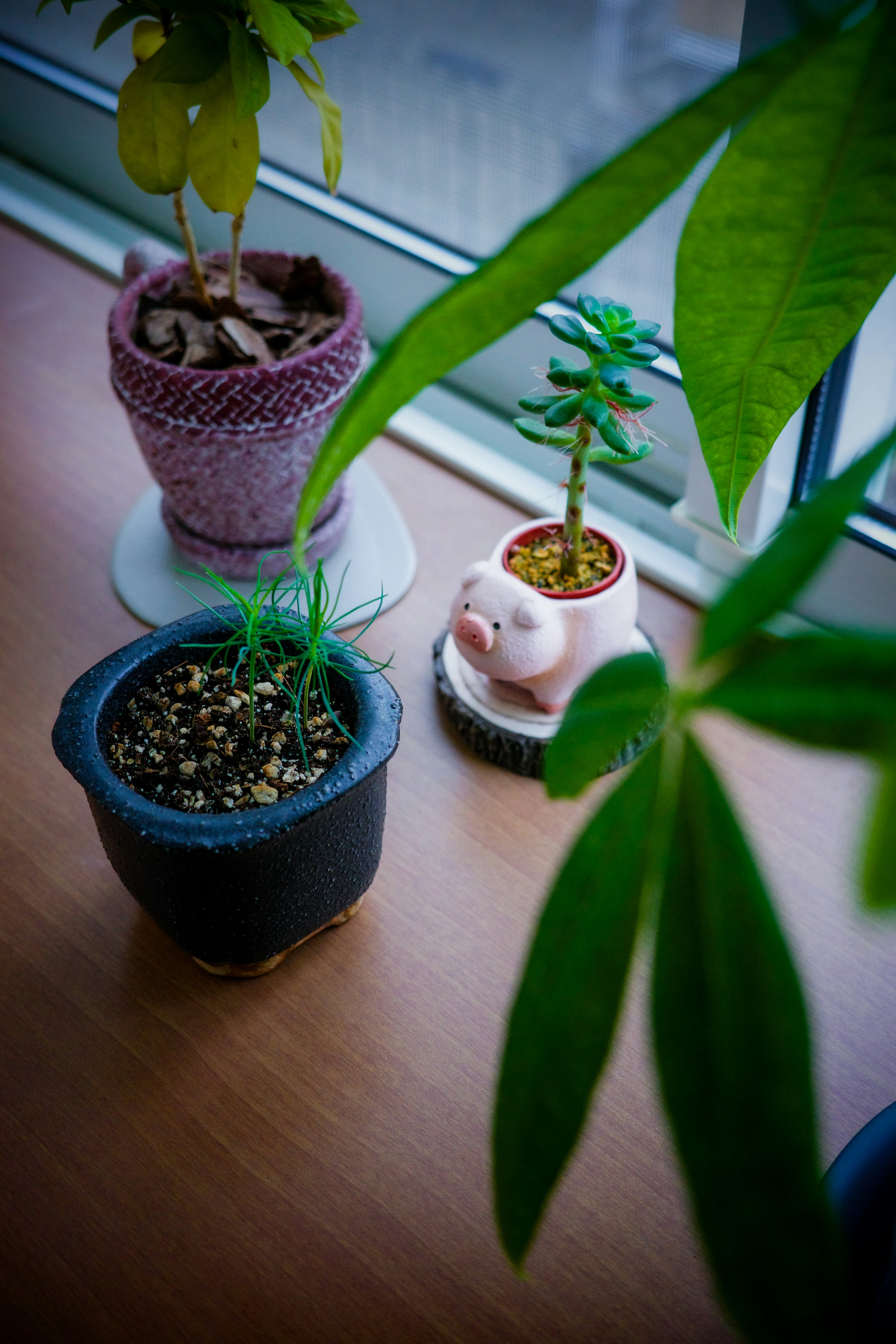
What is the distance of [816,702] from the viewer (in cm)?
28

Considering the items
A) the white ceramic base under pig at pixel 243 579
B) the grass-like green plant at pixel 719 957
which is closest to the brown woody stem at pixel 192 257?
the white ceramic base under pig at pixel 243 579

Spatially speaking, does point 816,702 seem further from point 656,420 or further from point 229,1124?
point 656,420

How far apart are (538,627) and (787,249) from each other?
16.2 inches

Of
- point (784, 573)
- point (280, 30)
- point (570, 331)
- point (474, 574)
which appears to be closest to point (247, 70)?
point (280, 30)

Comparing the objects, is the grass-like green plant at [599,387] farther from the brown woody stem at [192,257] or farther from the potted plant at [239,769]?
the brown woody stem at [192,257]

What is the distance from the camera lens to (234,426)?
0.84 metres

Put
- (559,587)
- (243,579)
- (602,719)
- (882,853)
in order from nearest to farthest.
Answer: (882,853) → (602,719) → (559,587) → (243,579)

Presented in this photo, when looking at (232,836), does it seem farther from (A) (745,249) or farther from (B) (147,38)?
(B) (147,38)

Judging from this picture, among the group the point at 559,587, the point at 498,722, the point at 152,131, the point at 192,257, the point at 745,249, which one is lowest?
the point at 498,722

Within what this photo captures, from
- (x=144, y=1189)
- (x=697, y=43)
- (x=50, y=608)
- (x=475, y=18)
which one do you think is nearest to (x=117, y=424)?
(x=50, y=608)

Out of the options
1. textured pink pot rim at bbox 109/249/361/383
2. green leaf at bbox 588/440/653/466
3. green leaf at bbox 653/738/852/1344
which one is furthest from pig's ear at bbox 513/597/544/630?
green leaf at bbox 653/738/852/1344

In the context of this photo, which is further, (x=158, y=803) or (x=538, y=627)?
(x=538, y=627)

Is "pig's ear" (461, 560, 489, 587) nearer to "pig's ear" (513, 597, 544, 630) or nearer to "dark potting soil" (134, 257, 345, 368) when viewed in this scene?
"pig's ear" (513, 597, 544, 630)

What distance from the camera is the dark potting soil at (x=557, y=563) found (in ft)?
2.73
